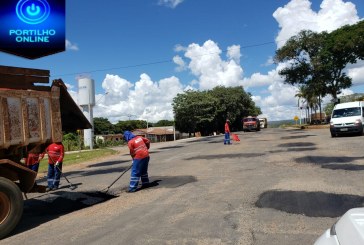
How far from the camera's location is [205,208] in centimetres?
745

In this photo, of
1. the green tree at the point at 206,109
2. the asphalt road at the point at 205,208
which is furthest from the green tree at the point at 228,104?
the asphalt road at the point at 205,208

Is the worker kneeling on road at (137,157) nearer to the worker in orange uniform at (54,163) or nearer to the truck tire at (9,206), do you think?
the worker in orange uniform at (54,163)

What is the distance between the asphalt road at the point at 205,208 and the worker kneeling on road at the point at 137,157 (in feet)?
1.23

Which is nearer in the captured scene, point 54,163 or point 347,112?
point 54,163

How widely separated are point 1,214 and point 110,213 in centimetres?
192

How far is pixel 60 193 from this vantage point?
10.4 m

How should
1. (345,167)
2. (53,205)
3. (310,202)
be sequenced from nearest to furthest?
(310,202) < (53,205) < (345,167)

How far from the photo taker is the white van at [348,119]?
2286 cm

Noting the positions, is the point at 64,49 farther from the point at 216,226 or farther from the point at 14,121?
the point at 216,226

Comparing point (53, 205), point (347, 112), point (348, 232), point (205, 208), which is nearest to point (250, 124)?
point (347, 112)

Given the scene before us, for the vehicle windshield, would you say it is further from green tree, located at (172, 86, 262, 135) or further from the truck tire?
green tree, located at (172, 86, 262, 135)

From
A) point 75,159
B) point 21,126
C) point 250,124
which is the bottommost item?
point 75,159

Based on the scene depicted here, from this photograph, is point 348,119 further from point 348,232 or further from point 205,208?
point 348,232

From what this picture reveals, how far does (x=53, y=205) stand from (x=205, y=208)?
11.9 feet
